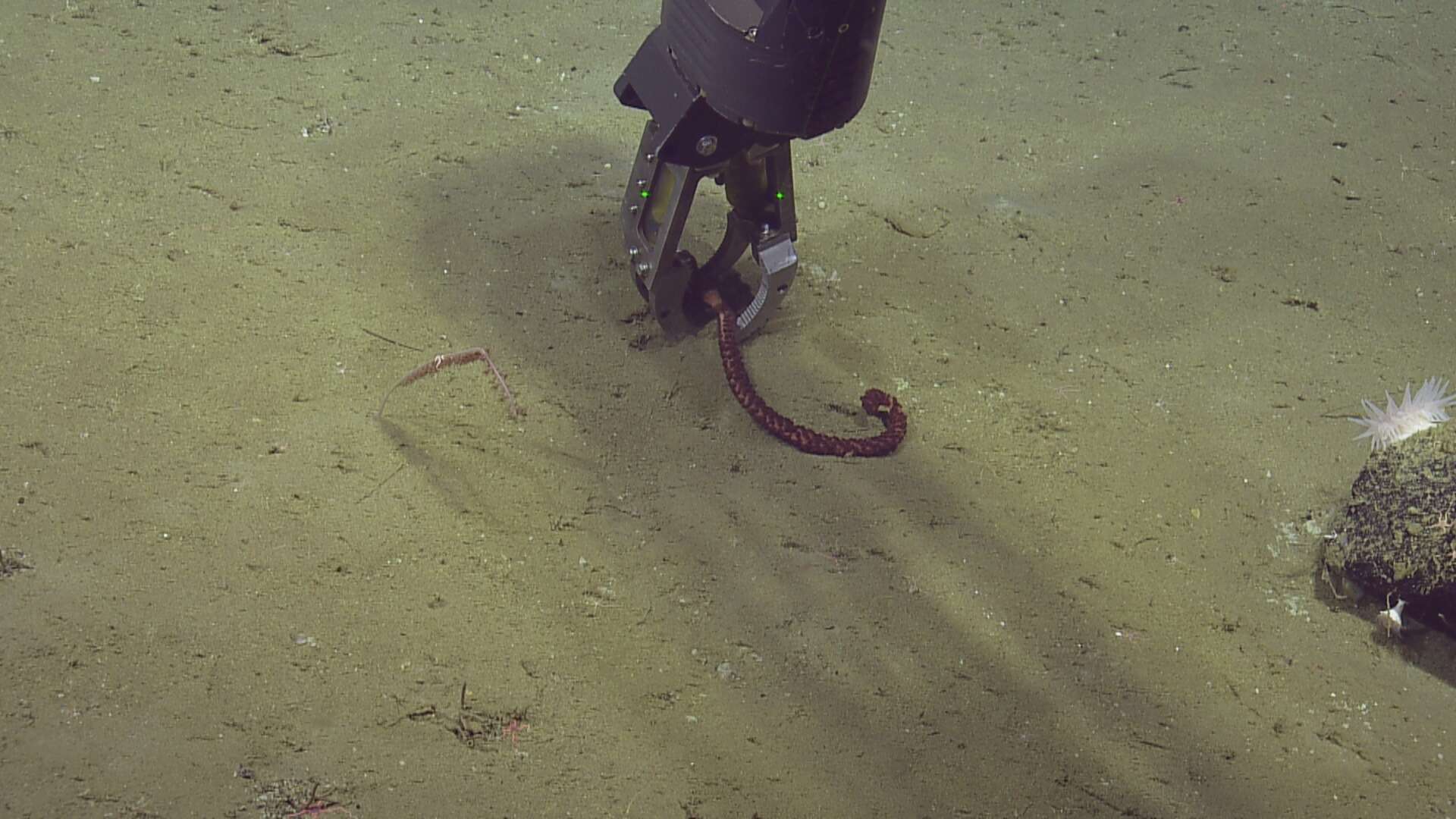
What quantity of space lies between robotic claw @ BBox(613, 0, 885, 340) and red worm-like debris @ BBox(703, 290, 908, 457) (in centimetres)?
13

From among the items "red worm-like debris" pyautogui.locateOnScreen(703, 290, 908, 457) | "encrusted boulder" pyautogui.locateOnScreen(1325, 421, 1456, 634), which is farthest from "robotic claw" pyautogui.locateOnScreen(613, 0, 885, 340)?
"encrusted boulder" pyautogui.locateOnScreen(1325, 421, 1456, 634)

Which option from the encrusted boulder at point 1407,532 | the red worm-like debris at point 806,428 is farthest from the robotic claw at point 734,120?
the encrusted boulder at point 1407,532

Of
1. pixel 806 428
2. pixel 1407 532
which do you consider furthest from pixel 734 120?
pixel 1407 532

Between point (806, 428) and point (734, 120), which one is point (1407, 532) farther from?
point (734, 120)

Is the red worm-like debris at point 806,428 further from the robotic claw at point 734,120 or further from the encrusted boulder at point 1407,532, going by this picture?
the encrusted boulder at point 1407,532

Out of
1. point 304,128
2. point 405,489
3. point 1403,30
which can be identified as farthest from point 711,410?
point 1403,30

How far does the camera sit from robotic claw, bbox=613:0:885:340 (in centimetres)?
167

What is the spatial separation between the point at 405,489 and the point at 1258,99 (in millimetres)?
2676

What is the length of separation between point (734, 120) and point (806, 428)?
25.5 inches

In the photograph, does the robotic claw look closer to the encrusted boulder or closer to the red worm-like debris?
the red worm-like debris

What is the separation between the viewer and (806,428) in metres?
2.16

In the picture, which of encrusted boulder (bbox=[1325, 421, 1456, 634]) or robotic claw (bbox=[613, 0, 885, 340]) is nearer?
robotic claw (bbox=[613, 0, 885, 340])

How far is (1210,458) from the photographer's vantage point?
2.19 m

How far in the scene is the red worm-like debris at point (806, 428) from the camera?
210cm
